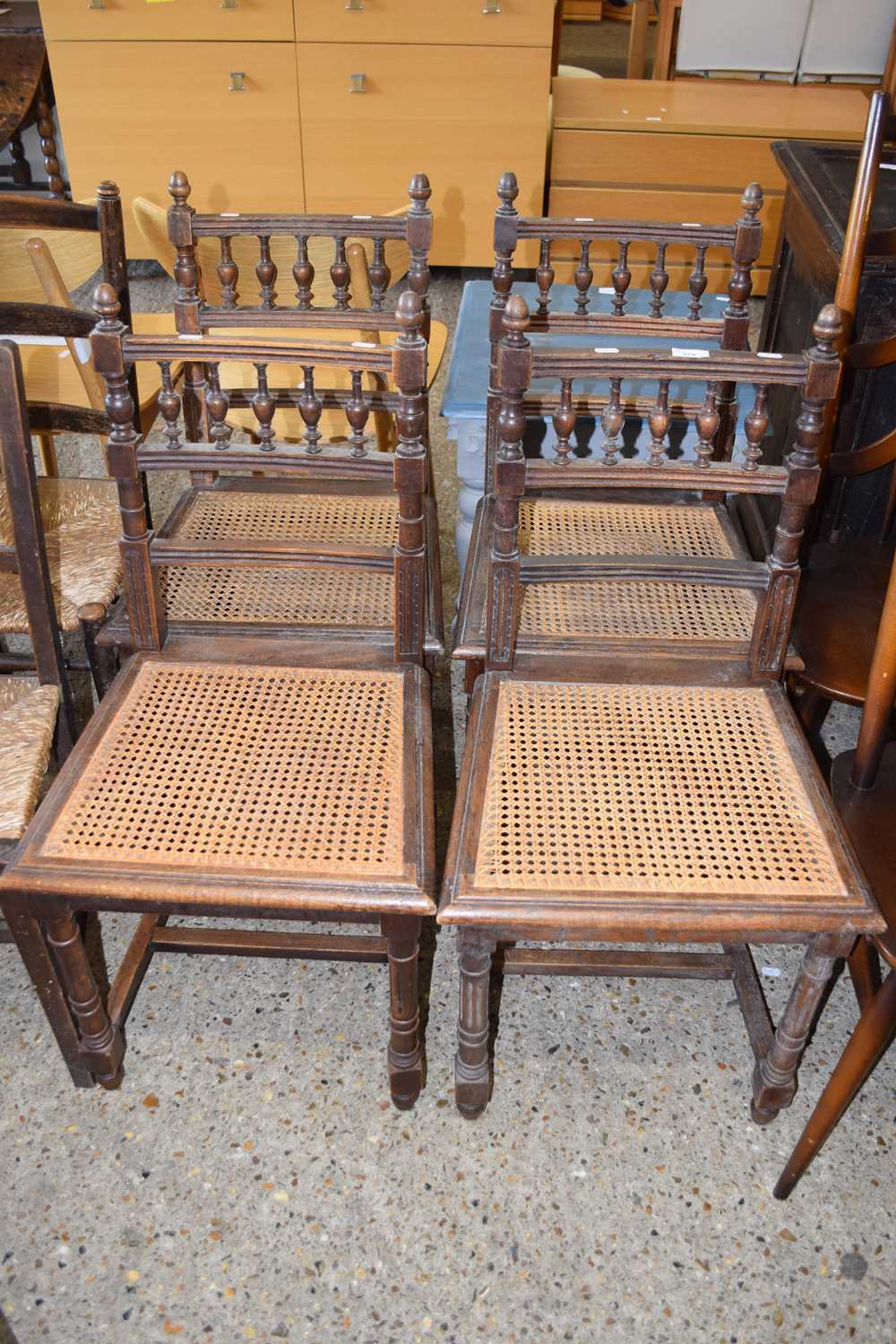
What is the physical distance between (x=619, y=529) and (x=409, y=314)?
65 cm

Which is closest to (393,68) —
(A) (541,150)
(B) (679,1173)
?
(A) (541,150)

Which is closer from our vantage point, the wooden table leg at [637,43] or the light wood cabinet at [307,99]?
the light wood cabinet at [307,99]

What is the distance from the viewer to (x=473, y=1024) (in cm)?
142

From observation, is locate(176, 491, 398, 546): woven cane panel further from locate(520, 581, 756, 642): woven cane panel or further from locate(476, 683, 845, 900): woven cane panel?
locate(476, 683, 845, 900): woven cane panel

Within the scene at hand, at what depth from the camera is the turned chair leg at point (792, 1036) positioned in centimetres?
131

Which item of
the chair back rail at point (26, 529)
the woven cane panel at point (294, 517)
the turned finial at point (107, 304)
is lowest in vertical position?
the woven cane panel at point (294, 517)

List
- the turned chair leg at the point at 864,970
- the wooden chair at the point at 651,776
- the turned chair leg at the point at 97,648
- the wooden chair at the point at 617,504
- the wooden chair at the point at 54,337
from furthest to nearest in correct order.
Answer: the wooden chair at the point at 54,337
the turned chair leg at the point at 97,648
the wooden chair at the point at 617,504
the turned chair leg at the point at 864,970
the wooden chair at the point at 651,776

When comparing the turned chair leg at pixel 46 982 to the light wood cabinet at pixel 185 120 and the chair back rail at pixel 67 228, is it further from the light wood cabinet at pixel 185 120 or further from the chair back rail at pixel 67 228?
the light wood cabinet at pixel 185 120

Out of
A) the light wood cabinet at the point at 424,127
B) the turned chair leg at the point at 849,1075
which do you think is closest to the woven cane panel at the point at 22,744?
the turned chair leg at the point at 849,1075

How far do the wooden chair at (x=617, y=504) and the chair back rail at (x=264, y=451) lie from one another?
0.19 metres

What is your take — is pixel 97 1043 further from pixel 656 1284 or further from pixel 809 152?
pixel 809 152

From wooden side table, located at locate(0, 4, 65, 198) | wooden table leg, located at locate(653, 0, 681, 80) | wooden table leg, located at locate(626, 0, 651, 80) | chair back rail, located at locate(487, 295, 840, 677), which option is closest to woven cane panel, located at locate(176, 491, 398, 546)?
chair back rail, located at locate(487, 295, 840, 677)

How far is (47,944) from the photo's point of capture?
56.1 inches

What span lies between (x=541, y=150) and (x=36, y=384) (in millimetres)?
2073
